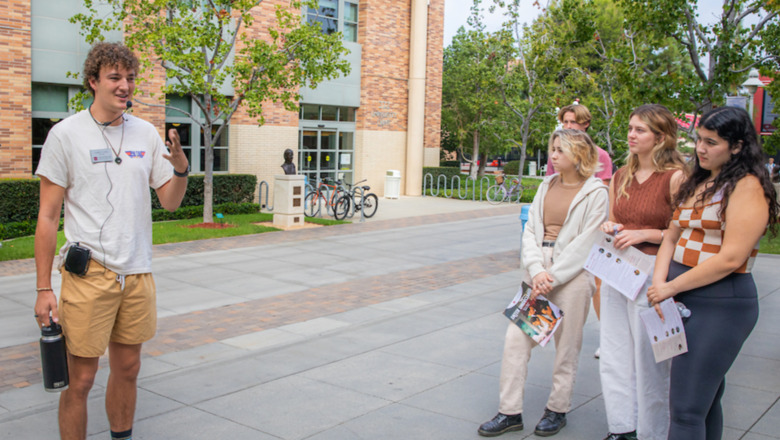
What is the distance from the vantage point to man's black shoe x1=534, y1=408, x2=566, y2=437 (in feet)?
14.1

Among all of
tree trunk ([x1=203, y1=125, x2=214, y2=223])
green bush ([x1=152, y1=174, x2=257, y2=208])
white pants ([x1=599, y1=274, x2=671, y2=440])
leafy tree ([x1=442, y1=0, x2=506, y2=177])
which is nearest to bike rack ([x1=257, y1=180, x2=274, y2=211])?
green bush ([x1=152, y1=174, x2=257, y2=208])

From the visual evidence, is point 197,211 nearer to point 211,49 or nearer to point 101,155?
point 211,49

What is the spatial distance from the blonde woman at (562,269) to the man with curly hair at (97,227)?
2109 millimetres

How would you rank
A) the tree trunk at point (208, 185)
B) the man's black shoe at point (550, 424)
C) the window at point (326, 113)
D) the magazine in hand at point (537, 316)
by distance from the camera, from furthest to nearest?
1. the window at point (326, 113)
2. the tree trunk at point (208, 185)
3. the man's black shoe at point (550, 424)
4. the magazine in hand at point (537, 316)

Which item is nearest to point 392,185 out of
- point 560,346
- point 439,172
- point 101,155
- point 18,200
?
point 439,172

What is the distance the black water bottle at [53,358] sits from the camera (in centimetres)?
336

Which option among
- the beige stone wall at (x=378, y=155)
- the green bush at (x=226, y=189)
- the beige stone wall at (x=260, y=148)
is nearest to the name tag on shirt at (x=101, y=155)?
the green bush at (x=226, y=189)

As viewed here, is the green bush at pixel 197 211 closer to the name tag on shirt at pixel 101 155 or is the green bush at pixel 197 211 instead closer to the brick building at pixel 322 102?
the brick building at pixel 322 102

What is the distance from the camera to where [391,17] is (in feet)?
80.4

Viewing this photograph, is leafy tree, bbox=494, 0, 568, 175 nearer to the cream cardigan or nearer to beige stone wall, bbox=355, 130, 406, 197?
beige stone wall, bbox=355, 130, 406, 197

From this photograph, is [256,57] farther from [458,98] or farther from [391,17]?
[458,98]

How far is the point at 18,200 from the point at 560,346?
13.4 meters

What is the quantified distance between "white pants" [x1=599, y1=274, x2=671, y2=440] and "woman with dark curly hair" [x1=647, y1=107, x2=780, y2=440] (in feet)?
1.60

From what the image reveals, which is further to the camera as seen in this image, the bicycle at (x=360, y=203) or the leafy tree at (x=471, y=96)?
the leafy tree at (x=471, y=96)
